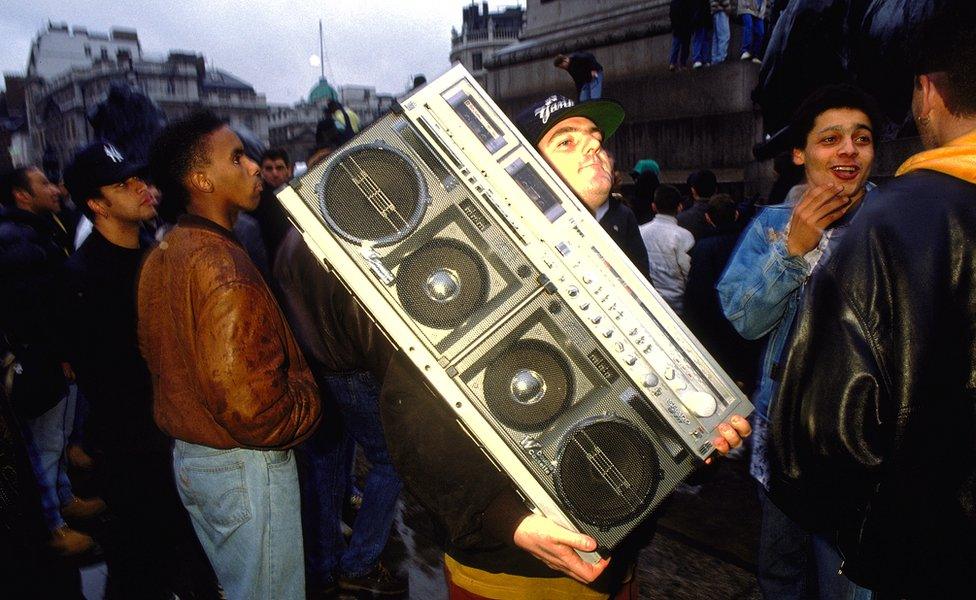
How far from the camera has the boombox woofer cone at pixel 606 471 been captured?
51.3 inches

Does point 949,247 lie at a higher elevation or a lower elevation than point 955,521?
higher

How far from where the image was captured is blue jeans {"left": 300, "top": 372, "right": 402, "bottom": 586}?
319cm

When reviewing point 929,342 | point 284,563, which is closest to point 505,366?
point 929,342

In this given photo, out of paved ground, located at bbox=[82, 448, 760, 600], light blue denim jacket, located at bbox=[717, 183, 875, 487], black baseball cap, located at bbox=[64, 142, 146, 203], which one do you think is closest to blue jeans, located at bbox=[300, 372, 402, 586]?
paved ground, located at bbox=[82, 448, 760, 600]

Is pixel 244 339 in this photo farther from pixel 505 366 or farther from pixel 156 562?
pixel 156 562

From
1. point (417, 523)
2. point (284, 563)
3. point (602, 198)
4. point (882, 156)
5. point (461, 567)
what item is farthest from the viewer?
point (882, 156)

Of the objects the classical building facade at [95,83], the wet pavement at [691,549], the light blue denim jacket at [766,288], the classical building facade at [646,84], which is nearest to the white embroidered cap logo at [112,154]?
the wet pavement at [691,549]

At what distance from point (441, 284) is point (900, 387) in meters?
1.01

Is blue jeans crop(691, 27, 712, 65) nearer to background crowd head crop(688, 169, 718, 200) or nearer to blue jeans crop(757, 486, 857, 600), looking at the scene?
background crowd head crop(688, 169, 718, 200)

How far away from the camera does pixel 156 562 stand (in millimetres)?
2699

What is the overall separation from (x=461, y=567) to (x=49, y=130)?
8589 centimetres

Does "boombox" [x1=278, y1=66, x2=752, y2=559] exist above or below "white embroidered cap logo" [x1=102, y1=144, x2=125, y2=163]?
below

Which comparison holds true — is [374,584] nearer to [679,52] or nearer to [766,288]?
[766,288]

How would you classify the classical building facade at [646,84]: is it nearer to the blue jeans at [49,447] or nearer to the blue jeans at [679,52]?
the blue jeans at [679,52]
